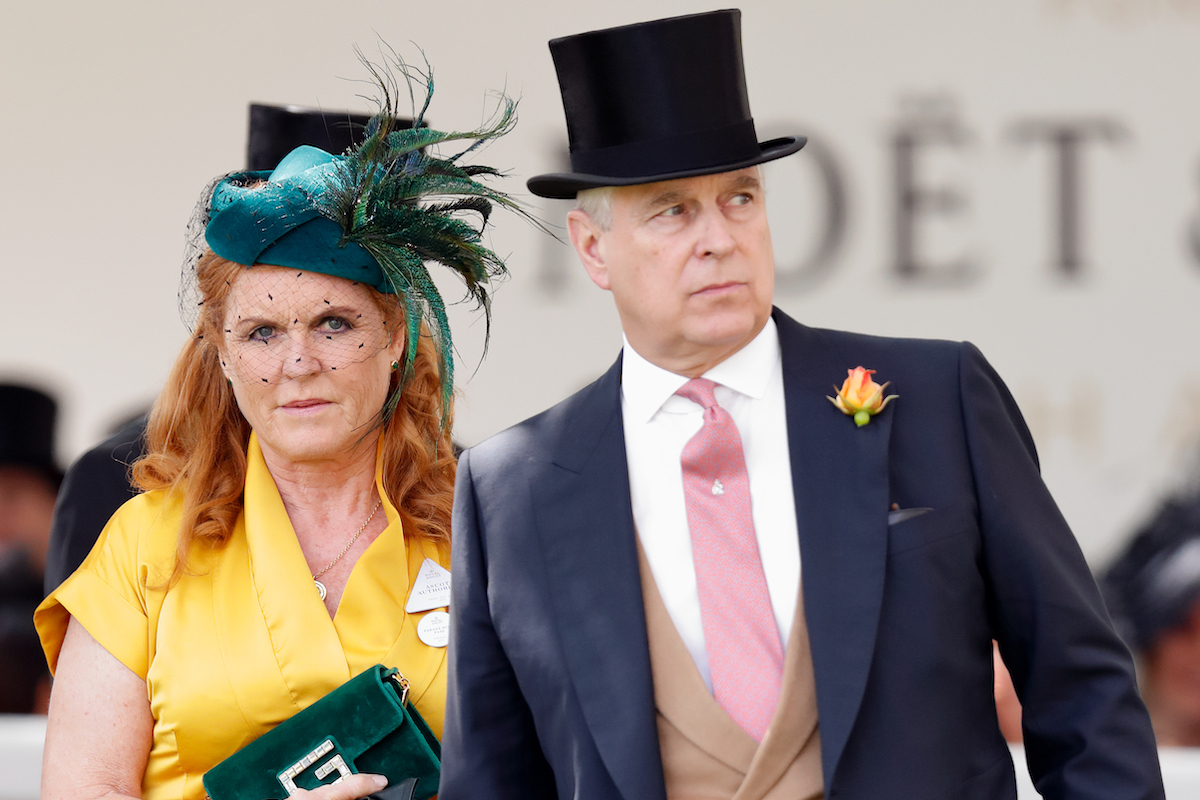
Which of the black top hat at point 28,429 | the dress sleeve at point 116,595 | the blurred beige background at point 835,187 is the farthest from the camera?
the black top hat at point 28,429

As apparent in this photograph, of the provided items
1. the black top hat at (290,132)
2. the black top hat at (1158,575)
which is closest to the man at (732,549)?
the black top hat at (290,132)

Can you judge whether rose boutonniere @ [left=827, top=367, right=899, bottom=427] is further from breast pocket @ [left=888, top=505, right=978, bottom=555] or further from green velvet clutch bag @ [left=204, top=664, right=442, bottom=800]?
green velvet clutch bag @ [left=204, top=664, right=442, bottom=800]

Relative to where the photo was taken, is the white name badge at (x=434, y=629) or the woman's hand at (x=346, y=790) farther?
the white name badge at (x=434, y=629)

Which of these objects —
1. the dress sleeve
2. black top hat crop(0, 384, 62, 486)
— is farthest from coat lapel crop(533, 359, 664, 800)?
black top hat crop(0, 384, 62, 486)

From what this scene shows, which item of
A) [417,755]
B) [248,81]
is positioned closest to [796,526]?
[417,755]

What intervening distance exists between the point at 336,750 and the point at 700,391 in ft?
2.72

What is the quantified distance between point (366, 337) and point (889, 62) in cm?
216

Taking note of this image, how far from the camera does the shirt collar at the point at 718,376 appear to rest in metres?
1.84

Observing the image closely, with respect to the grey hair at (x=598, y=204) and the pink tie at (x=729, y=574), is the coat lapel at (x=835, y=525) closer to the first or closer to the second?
the pink tie at (x=729, y=574)

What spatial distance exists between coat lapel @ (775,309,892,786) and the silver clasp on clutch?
2.78 feet

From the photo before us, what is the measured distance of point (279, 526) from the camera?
2312 millimetres

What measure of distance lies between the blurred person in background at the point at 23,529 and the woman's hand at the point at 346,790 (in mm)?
2413

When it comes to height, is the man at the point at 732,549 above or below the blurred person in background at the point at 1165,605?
above

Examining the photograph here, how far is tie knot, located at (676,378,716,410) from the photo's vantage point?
182cm
